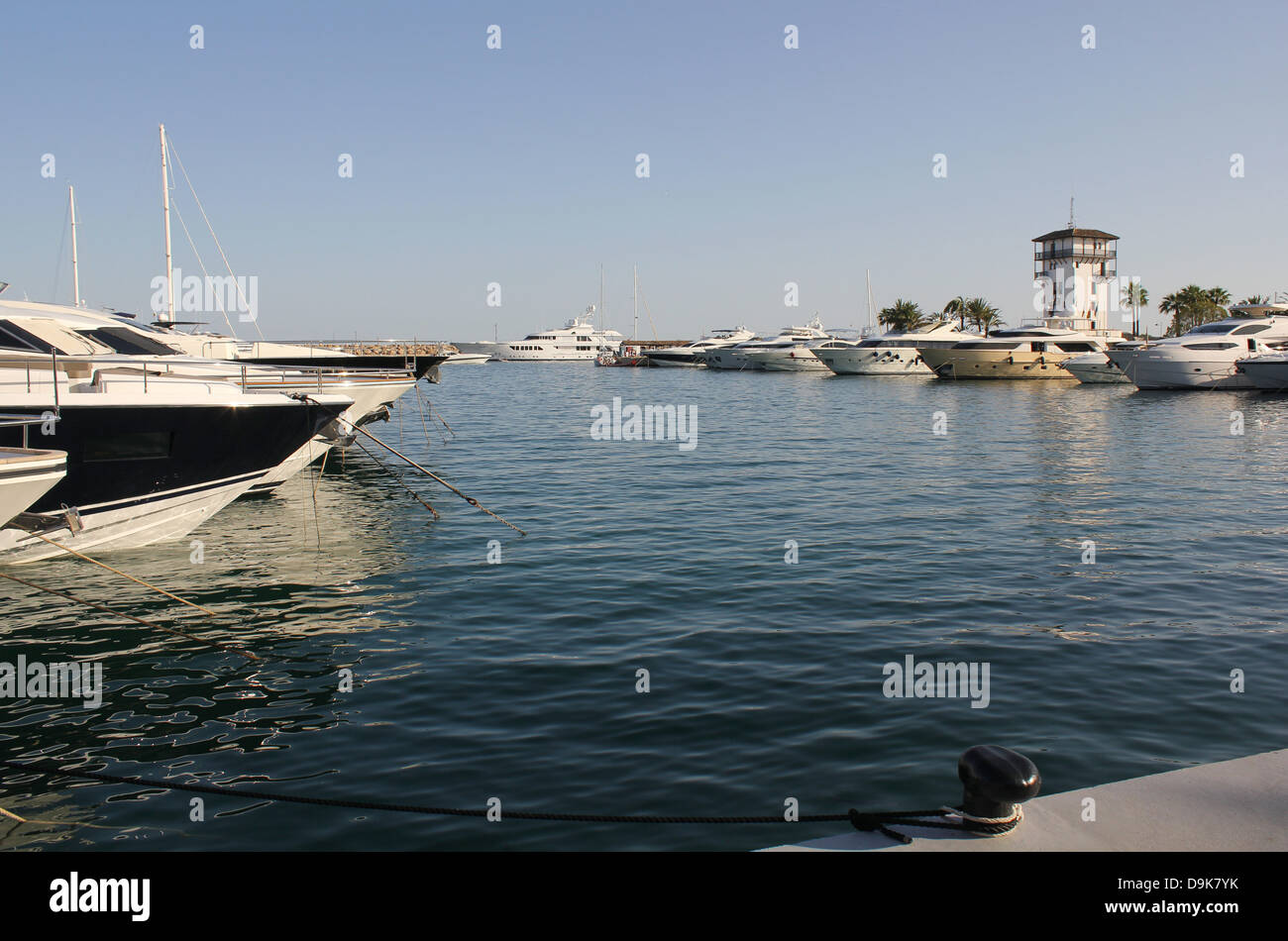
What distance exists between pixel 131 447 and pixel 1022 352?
70.3 meters

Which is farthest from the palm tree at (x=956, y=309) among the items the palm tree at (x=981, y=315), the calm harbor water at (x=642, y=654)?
the calm harbor water at (x=642, y=654)

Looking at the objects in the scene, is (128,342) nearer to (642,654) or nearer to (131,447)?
(131,447)

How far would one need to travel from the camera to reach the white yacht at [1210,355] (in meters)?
52.9

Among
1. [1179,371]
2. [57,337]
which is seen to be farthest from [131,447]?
[1179,371]

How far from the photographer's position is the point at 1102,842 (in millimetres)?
3920

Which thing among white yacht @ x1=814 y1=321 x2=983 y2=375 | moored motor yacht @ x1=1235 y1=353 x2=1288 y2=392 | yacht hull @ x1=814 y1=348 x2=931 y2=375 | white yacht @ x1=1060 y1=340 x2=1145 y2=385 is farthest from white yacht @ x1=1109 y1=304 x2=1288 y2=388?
yacht hull @ x1=814 y1=348 x2=931 y2=375

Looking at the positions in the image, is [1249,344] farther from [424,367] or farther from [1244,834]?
[1244,834]

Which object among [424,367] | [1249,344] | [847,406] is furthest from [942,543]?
[1249,344]

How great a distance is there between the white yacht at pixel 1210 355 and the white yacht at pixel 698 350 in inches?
2821

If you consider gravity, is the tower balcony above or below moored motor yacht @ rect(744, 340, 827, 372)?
above

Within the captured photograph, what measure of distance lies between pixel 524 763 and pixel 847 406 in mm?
45515

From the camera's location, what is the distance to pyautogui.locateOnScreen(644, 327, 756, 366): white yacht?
12800cm

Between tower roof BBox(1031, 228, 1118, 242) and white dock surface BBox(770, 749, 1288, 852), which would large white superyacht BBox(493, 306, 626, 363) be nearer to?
tower roof BBox(1031, 228, 1118, 242)

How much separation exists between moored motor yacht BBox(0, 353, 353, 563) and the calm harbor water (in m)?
0.64
